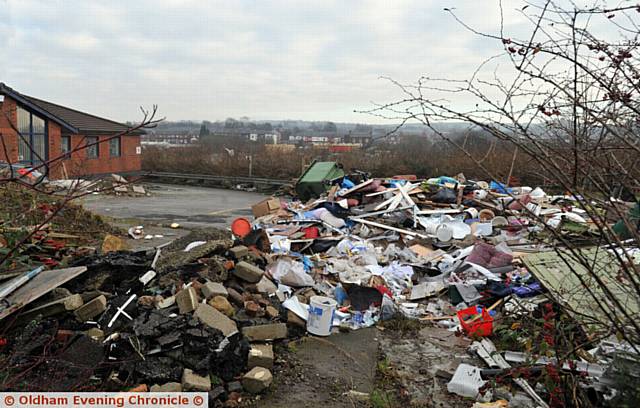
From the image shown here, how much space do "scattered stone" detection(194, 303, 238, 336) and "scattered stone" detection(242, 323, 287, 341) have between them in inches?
6.0

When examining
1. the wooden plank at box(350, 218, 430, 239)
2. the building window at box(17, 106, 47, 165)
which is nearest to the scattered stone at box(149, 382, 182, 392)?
the wooden plank at box(350, 218, 430, 239)

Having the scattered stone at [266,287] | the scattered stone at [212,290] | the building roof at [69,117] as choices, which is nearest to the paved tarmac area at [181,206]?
the building roof at [69,117]

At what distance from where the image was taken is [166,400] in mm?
4094

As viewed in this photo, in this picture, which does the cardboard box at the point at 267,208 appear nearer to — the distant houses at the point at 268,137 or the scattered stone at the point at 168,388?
the scattered stone at the point at 168,388

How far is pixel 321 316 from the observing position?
5.75 metres

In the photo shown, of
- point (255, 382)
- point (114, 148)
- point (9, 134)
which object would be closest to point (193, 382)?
point (255, 382)

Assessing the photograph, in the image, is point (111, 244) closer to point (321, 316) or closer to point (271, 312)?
point (271, 312)

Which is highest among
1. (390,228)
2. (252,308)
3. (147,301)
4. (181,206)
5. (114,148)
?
(114,148)

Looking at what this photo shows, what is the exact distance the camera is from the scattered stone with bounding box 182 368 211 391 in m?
4.21

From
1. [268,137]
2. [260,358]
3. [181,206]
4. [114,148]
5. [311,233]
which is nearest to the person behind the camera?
[260,358]

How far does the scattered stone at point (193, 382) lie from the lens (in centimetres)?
421

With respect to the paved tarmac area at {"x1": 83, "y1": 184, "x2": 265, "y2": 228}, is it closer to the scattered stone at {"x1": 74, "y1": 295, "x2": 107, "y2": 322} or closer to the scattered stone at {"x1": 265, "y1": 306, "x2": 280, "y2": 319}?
the scattered stone at {"x1": 265, "y1": 306, "x2": 280, "y2": 319}

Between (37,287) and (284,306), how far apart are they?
104 inches

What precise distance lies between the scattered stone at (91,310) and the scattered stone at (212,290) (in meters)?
1.05
